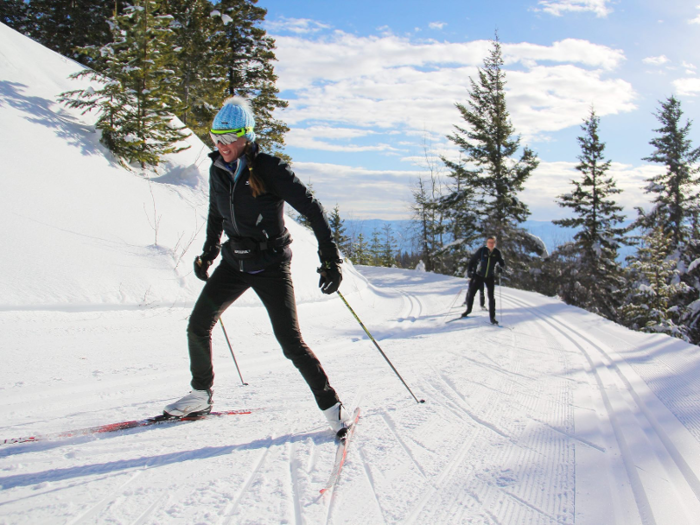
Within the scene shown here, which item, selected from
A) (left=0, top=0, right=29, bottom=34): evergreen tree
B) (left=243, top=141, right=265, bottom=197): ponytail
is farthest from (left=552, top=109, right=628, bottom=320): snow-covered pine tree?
(left=0, top=0, right=29, bottom=34): evergreen tree

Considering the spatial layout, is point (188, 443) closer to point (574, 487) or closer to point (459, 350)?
point (574, 487)

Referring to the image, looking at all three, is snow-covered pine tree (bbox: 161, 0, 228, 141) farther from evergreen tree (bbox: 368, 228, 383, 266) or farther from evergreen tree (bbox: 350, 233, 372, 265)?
evergreen tree (bbox: 368, 228, 383, 266)

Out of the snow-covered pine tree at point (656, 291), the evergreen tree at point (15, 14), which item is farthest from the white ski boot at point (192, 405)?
the evergreen tree at point (15, 14)

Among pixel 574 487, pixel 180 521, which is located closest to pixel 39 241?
pixel 180 521

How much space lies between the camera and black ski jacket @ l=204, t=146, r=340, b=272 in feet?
9.07

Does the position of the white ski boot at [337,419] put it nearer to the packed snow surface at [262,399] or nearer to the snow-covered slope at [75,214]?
the packed snow surface at [262,399]

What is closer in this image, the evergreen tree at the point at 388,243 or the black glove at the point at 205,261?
the black glove at the point at 205,261

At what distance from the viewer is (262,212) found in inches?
112

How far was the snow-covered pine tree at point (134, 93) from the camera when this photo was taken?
9297 millimetres

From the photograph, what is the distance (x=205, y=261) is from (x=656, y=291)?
2470 centimetres

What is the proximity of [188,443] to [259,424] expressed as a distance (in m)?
0.56

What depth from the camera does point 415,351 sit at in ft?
20.4

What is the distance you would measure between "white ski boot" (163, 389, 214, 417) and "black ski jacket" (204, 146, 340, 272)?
1110mm

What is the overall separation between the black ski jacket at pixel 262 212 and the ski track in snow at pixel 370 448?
1.33 metres
